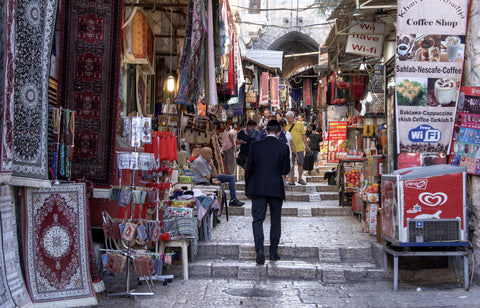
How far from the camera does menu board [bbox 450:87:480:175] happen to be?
21.1 feet

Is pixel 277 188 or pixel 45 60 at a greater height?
pixel 45 60

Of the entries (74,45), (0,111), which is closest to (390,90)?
(74,45)

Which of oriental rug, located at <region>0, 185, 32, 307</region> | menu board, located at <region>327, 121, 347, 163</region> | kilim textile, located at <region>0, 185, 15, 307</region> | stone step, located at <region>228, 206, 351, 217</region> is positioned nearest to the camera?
kilim textile, located at <region>0, 185, 15, 307</region>

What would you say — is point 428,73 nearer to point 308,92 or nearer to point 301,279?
point 301,279

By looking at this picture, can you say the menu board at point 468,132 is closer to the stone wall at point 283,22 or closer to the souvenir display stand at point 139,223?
the souvenir display stand at point 139,223

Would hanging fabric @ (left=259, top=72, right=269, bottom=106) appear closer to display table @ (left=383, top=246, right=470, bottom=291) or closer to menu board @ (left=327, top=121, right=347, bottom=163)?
menu board @ (left=327, top=121, right=347, bottom=163)

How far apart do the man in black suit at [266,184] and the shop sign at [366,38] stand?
157 inches

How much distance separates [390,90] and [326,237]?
12.3 feet

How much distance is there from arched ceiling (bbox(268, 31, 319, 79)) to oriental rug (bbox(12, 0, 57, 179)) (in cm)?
2985

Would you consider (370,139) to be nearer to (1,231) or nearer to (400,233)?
(400,233)

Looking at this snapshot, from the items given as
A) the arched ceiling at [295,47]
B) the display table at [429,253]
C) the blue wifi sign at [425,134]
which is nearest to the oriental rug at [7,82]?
the display table at [429,253]

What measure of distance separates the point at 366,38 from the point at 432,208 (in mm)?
5484

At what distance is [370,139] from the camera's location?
1390cm

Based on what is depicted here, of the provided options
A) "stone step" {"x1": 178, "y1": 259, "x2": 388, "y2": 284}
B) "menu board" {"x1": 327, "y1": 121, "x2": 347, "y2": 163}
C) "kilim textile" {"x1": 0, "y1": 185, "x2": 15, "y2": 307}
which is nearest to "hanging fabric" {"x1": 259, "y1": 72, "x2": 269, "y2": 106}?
"menu board" {"x1": 327, "y1": 121, "x2": 347, "y2": 163}
